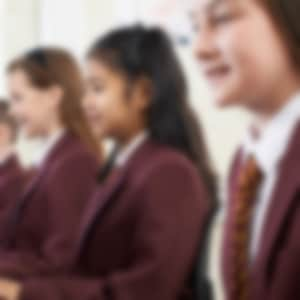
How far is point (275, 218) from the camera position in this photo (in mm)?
502

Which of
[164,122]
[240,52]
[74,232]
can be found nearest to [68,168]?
[74,232]

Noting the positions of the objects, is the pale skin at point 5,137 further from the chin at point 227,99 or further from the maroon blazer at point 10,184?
the chin at point 227,99

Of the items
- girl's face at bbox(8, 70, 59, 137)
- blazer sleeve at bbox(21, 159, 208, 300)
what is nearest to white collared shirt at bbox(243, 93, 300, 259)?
blazer sleeve at bbox(21, 159, 208, 300)

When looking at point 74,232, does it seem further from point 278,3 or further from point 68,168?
point 278,3

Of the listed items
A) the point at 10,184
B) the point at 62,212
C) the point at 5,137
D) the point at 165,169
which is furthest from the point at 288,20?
the point at 5,137

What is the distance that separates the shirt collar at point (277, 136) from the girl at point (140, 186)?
0.23 meters

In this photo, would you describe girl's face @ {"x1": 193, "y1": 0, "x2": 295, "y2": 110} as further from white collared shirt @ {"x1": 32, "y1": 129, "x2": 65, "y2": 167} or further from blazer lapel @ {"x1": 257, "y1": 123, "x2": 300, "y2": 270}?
white collared shirt @ {"x1": 32, "y1": 129, "x2": 65, "y2": 167}

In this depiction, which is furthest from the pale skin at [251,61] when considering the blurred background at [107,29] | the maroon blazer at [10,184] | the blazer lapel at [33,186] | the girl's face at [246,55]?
the maroon blazer at [10,184]

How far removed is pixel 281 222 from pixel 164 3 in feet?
1.91

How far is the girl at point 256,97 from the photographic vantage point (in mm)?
538

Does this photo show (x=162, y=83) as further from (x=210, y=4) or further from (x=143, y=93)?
(x=210, y=4)

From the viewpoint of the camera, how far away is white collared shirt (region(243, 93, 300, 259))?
0.54 m

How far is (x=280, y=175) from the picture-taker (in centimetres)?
52

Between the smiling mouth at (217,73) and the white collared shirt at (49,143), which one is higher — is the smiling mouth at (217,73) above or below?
above
